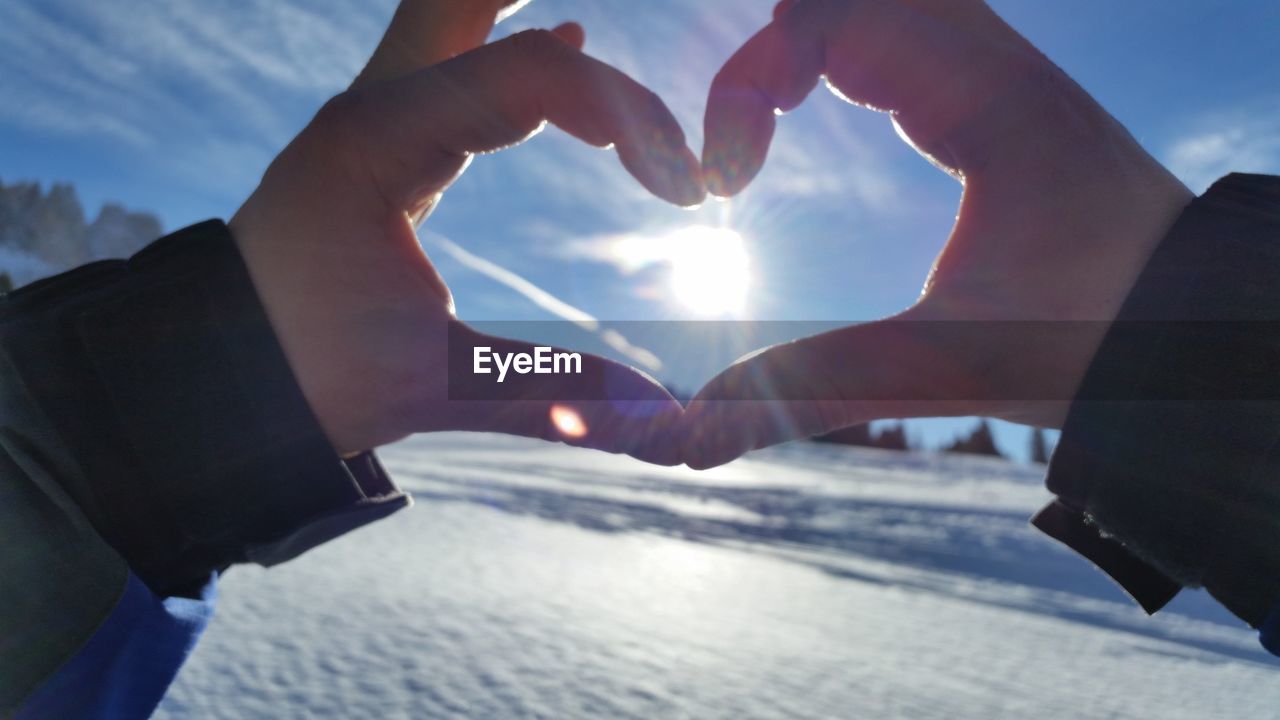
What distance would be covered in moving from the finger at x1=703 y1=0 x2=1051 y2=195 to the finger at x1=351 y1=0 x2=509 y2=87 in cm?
41

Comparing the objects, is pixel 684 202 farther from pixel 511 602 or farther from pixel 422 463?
pixel 422 463

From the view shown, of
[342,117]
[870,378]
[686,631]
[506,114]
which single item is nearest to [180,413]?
[342,117]

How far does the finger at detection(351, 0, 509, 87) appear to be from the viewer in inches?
39.1

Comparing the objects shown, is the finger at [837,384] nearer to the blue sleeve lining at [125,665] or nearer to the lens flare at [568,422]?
the lens flare at [568,422]

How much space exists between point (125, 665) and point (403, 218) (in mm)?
567

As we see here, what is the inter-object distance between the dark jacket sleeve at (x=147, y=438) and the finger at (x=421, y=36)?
1.36ft

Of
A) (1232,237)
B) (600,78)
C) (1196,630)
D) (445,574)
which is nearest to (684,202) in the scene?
(600,78)

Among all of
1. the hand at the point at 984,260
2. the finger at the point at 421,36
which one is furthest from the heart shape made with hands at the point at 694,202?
the finger at the point at 421,36

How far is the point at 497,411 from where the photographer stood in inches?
30.9

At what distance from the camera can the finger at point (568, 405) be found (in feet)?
2.40

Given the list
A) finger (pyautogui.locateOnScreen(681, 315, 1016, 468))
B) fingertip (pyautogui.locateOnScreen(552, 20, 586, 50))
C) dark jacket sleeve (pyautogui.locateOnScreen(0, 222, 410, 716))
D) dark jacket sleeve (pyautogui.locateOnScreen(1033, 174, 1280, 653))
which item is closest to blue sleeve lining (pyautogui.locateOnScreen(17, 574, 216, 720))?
dark jacket sleeve (pyautogui.locateOnScreen(0, 222, 410, 716))

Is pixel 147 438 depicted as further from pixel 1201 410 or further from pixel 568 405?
pixel 1201 410

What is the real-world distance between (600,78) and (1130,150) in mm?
665

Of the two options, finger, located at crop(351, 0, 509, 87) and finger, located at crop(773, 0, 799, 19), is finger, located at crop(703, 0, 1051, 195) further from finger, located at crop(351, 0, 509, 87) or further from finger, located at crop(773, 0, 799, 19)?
finger, located at crop(351, 0, 509, 87)
